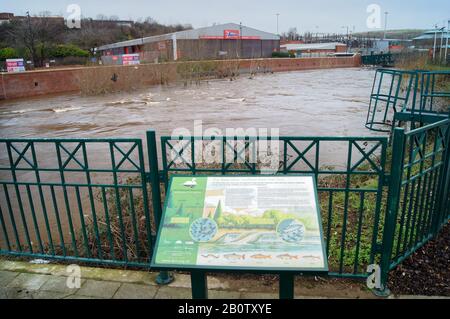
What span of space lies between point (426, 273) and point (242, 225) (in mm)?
2051

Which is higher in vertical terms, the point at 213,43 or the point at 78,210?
the point at 213,43

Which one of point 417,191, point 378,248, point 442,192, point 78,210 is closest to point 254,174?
point 378,248

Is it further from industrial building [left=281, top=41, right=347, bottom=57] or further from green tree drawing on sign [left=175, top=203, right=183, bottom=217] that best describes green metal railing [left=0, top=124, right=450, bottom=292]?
industrial building [left=281, top=41, right=347, bottom=57]

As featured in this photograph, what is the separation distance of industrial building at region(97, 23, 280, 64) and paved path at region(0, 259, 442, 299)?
4483 cm

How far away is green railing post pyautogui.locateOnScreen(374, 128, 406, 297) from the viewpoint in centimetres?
269

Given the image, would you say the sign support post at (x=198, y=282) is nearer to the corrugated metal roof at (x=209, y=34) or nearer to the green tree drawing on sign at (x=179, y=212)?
the green tree drawing on sign at (x=179, y=212)

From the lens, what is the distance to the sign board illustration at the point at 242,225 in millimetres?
2234

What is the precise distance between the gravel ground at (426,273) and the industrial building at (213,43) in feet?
148

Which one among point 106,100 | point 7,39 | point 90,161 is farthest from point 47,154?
point 7,39

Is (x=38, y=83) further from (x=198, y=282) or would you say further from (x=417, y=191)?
(x=417, y=191)

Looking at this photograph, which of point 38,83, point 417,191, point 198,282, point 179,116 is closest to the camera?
point 198,282

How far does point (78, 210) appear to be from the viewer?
19.3ft

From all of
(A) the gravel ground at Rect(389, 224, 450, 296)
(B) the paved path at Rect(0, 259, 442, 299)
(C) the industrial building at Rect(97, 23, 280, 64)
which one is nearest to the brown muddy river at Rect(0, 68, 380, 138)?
(A) the gravel ground at Rect(389, 224, 450, 296)

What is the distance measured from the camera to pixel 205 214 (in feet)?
7.89
